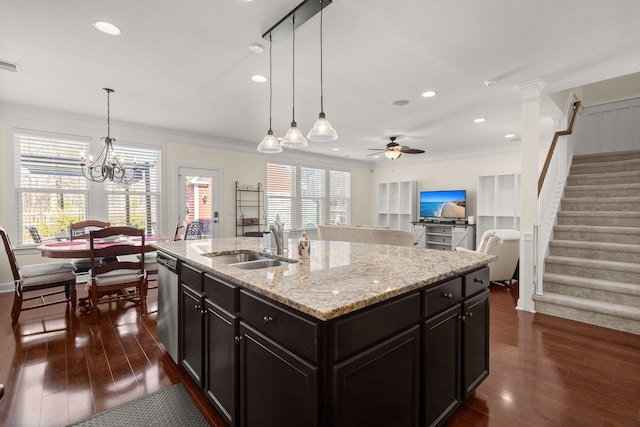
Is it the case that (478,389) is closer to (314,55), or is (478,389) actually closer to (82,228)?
(314,55)

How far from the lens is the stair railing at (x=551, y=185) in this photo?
361 cm

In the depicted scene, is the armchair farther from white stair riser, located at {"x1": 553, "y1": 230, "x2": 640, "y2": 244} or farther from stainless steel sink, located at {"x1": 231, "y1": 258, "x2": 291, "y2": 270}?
stainless steel sink, located at {"x1": 231, "y1": 258, "x2": 291, "y2": 270}

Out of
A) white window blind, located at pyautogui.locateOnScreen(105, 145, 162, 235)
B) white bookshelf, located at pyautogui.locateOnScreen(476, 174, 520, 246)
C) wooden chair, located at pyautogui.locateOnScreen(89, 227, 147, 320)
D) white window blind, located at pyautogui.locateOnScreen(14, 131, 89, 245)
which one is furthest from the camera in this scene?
white bookshelf, located at pyautogui.locateOnScreen(476, 174, 520, 246)

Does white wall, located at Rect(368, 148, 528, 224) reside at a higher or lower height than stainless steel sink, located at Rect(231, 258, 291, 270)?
higher

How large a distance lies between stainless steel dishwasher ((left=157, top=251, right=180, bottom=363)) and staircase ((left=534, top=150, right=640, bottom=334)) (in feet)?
12.6

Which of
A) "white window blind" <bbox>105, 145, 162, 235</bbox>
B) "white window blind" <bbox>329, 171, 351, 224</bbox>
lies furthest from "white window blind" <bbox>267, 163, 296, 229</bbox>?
"white window blind" <bbox>105, 145, 162, 235</bbox>

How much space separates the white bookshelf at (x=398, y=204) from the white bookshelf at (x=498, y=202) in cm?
172

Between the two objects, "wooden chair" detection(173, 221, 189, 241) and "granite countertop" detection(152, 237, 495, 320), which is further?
"wooden chair" detection(173, 221, 189, 241)

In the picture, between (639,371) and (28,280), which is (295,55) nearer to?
(28,280)

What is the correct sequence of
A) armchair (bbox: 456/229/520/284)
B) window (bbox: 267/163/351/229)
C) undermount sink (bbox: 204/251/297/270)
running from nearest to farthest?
1. undermount sink (bbox: 204/251/297/270)
2. armchair (bbox: 456/229/520/284)
3. window (bbox: 267/163/351/229)

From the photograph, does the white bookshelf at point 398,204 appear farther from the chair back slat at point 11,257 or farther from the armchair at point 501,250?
the chair back slat at point 11,257

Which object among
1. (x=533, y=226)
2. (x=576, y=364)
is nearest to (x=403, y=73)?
(x=533, y=226)

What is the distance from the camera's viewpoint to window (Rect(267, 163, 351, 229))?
24.2 ft

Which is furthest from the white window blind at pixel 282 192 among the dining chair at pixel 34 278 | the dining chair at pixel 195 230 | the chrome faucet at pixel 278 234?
the chrome faucet at pixel 278 234
